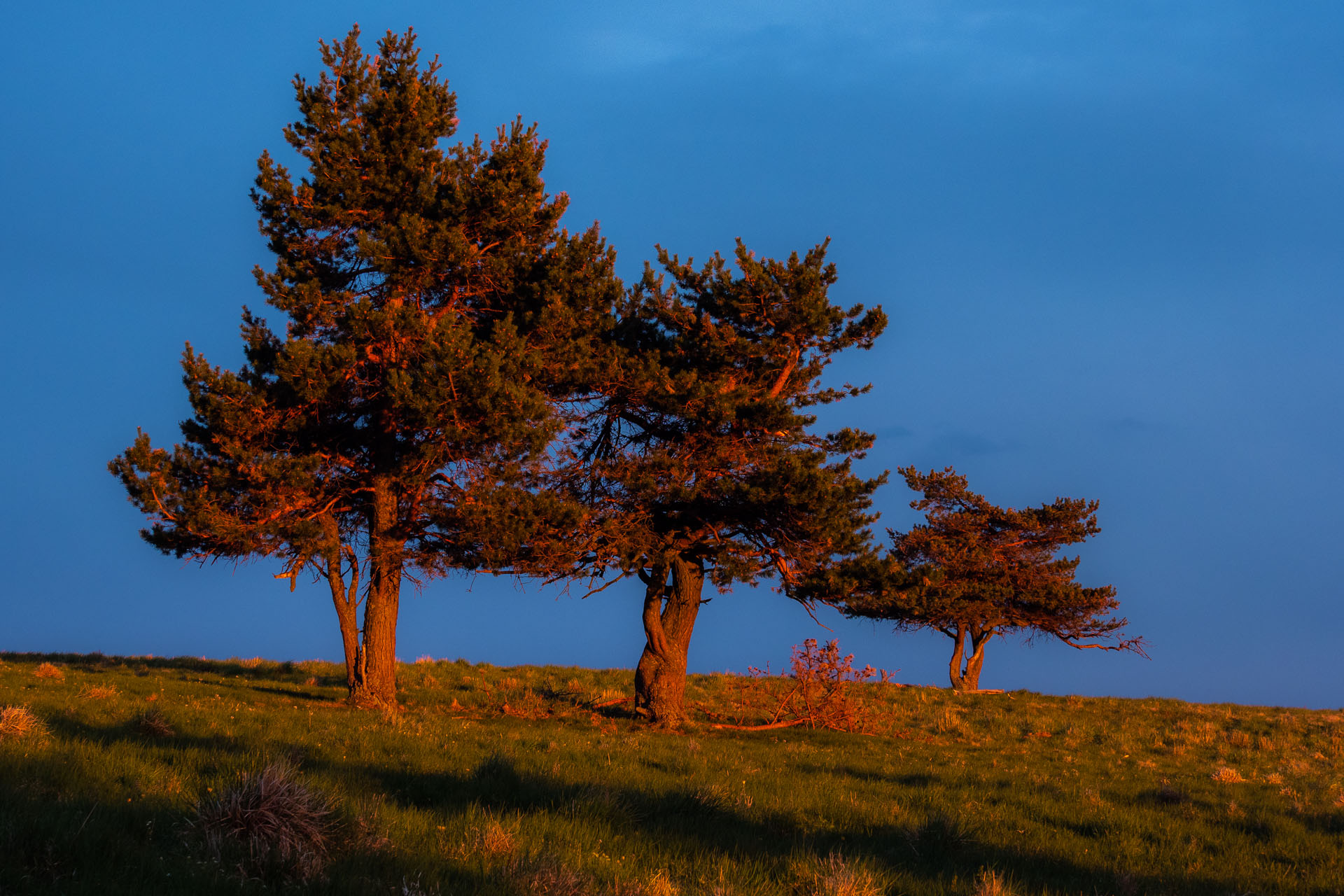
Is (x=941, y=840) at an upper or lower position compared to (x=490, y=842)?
lower

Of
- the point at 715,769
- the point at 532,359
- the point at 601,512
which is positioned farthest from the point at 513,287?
the point at 715,769

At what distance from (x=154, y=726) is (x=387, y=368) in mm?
10323

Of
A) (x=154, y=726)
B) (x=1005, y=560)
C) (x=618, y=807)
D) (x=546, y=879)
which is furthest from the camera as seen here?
(x=1005, y=560)

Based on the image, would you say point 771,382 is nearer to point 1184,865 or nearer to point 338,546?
point 338,546

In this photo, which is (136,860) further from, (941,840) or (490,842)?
(941,840)

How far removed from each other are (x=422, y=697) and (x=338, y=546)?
16.0 ft

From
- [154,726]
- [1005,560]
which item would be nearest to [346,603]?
[154,726]

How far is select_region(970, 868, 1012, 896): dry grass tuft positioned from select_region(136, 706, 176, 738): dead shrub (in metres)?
9.00

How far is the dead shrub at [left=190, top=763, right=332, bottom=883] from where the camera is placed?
524cm

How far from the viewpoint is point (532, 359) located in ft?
62.7

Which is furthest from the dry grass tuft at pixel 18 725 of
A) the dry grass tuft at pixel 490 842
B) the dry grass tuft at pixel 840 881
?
the dry grass tuft at pixel 840 881

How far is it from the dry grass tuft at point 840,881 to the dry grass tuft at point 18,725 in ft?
24.3

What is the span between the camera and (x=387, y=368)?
19.7m

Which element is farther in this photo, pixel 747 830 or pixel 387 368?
pixel 387 368
